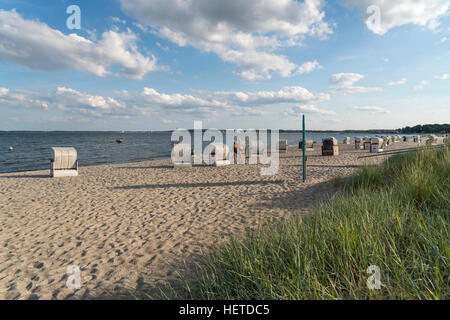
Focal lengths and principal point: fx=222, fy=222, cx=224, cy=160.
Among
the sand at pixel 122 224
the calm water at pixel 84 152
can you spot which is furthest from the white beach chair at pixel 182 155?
the calm water at pixel 84 152

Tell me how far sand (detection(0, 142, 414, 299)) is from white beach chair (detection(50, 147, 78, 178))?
1.57m

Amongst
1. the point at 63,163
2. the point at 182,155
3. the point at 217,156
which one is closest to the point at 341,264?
the point at 217,156

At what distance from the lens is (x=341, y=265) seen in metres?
1.94

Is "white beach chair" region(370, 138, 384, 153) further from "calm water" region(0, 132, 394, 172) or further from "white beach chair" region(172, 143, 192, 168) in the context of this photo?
"calm water" region(0, 132, 394, 172)

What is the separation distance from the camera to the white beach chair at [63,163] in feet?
37.3

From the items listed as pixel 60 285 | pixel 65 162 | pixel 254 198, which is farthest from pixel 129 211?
pixel 65 162

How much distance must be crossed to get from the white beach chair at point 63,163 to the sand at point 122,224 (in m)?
1.57

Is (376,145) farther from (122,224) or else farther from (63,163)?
(63,163)

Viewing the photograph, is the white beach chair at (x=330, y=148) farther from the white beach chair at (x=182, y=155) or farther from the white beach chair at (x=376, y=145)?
the white beach chair at (x=182, y=155)

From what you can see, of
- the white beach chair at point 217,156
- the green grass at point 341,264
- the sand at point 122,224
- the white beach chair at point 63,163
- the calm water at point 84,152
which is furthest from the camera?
the calm water at point 84,152

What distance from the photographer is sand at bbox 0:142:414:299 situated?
314 cm

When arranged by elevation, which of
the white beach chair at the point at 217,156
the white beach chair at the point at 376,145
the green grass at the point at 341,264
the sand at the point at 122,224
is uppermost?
the white beach chair at the point at 376,145
